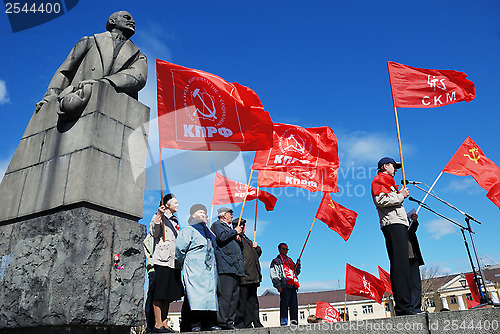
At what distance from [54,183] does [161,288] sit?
1932 millimetres

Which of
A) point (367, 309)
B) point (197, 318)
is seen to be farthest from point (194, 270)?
point (367, 309)

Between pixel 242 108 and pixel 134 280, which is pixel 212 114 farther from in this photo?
pixel 134 280

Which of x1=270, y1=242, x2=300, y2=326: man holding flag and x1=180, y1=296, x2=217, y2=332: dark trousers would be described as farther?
x1=270, y1=242, x2=300, y2=326: man holding flag

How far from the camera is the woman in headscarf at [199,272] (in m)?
4.46

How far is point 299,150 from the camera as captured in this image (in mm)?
9055

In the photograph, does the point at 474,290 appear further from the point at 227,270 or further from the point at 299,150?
the point at 227,270

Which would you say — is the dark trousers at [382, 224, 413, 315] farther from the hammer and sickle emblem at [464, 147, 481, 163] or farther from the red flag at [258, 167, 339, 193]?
the hammer and sickle emblem at [464, 147, 481, 163]

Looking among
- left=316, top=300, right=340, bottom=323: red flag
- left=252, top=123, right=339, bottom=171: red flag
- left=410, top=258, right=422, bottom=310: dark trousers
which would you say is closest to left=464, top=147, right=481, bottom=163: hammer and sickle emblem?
left=252, top=123, right=339, bottom=171: red flag

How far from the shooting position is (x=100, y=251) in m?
3.23

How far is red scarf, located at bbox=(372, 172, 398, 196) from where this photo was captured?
439 cm

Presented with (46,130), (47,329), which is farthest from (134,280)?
(46,130)

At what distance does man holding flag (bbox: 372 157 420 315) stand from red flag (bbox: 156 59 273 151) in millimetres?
2270

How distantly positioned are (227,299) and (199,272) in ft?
2.09

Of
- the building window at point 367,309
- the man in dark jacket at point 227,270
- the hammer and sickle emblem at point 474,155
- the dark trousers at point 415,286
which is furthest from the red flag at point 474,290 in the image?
the building window at point 367,309
